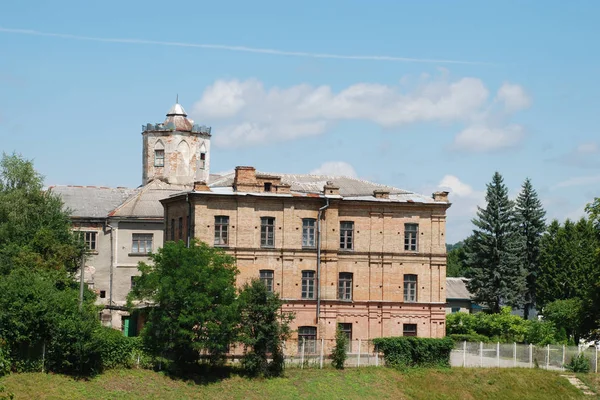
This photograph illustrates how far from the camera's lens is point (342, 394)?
46719mm

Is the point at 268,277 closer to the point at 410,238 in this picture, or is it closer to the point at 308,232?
the point at 308,232

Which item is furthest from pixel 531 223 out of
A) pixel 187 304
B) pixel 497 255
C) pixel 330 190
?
pixel 187 304

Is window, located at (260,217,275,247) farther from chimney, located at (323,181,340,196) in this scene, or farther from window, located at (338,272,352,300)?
window, located at (338,272,352,300)

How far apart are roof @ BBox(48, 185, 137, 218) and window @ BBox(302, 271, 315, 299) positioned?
1844 centimetres

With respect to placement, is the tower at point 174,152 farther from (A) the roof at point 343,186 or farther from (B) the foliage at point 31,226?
(A) the roof at point 343,186

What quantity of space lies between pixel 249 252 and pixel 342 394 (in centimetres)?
972

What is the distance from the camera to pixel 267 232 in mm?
53125

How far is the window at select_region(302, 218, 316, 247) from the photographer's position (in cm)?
5375

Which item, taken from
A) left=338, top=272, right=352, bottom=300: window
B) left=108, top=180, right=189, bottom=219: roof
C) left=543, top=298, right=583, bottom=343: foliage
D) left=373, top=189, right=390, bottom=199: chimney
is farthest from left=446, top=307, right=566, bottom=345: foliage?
left=108, top=180, right=189, bottom=219: roof

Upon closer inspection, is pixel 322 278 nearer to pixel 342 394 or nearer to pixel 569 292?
pixel 342 394

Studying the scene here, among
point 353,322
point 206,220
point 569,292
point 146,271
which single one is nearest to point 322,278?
point 353,322

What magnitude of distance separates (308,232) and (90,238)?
60.7 ft

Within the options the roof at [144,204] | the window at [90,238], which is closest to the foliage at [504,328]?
the roof at [144,204]

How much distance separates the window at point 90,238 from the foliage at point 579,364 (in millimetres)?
30485
